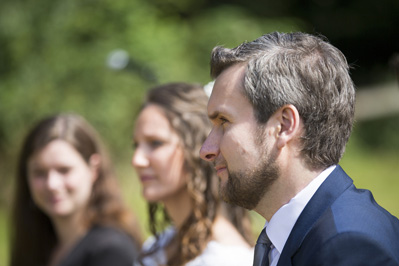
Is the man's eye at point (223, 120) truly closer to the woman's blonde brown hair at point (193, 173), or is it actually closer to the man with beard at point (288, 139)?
the man with beard at point (288, 139)

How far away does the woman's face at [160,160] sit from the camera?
3.19 m

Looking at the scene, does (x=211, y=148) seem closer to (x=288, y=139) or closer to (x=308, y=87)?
(x=288, y=139)

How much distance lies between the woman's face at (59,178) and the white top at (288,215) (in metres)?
2.35

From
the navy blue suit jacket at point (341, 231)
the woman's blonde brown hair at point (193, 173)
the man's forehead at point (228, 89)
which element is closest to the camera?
the navy blue suit jacket at point (341, 231)

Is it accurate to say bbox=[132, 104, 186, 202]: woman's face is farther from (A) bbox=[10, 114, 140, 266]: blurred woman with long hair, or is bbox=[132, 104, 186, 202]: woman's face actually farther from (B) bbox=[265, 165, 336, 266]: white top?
(B) bbox=[265, 165, 336, 266]: white top

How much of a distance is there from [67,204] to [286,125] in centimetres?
249

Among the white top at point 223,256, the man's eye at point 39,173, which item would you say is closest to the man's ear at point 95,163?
the man's eye at point 39,173

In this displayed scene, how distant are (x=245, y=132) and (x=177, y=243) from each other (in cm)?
152

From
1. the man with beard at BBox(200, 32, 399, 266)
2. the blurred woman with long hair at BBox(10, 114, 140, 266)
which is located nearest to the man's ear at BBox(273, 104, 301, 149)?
the man with beard at BBox(200, 32, 399, 266)

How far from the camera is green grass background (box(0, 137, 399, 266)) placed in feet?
24.5

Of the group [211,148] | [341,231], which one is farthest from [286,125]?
[341,231]

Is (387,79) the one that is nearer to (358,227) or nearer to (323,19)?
(323,19)

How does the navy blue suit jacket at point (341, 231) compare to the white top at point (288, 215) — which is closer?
the navy blue suit jacket at point (341, 231)

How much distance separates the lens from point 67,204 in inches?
158
